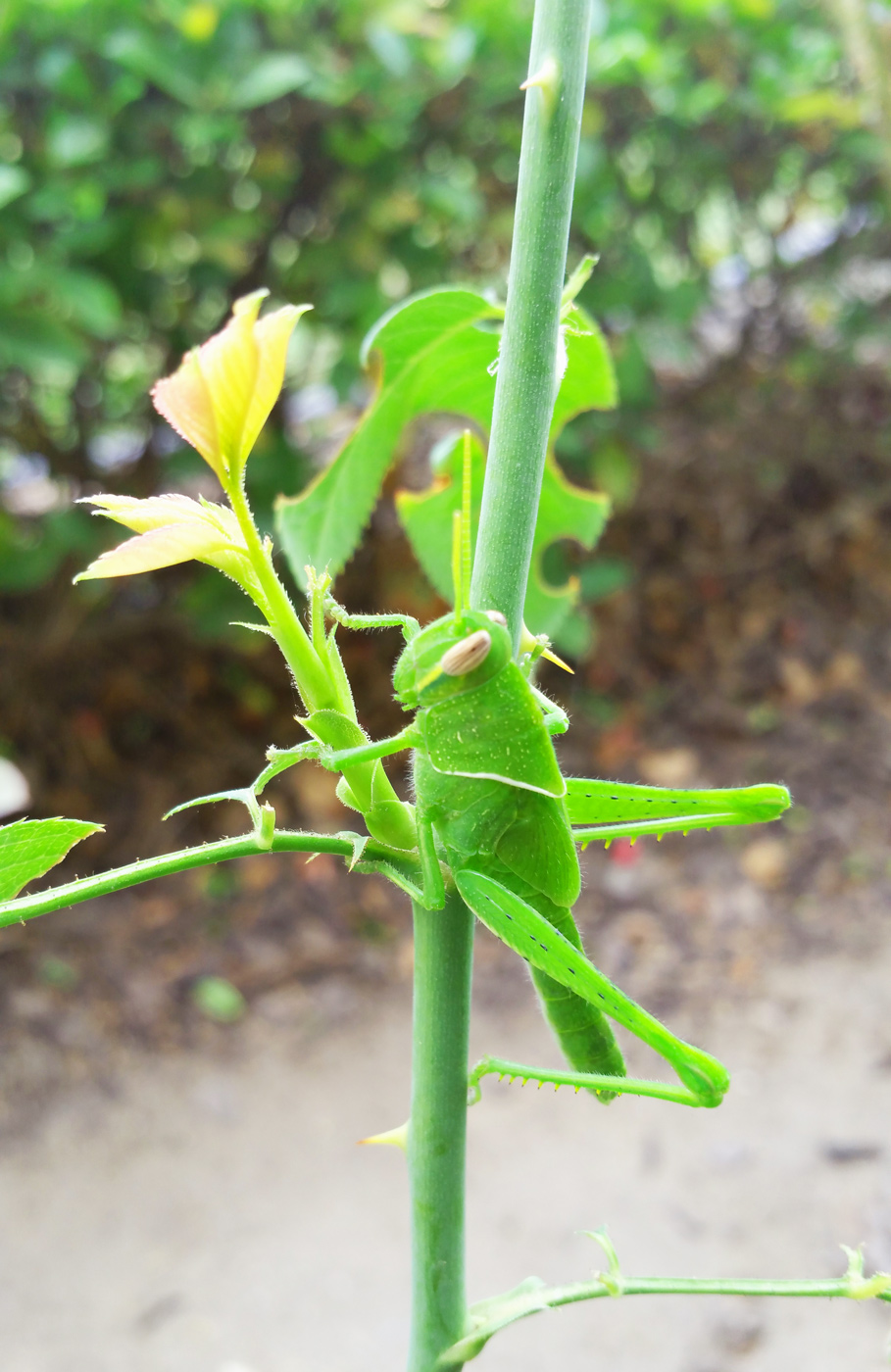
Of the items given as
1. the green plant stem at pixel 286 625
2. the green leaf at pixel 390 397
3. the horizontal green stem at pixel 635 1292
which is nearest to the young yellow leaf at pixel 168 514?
the green plant stem at pixel 286 625

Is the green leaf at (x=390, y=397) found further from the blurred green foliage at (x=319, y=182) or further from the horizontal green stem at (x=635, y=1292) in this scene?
the blurred green foliage at (x=319, y=182)

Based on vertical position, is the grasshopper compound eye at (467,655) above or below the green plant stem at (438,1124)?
above

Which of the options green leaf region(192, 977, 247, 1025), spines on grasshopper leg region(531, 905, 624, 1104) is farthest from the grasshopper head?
green leaf region(192, 977, 247, 1025)

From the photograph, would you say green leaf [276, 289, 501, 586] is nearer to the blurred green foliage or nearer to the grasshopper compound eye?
the grasshopper compound eye

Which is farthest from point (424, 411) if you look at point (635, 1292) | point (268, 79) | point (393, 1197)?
point (393, 1197)

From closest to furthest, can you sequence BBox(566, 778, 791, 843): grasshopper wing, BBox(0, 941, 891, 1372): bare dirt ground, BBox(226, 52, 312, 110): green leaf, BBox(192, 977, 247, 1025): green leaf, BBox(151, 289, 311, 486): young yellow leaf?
BBox(151, 289, 311, 486): young yellow leaf
BBox(566, 778, 791, 843): grasshopper wing
BBox(0, 941, 891, 1372): bare dirt ground
BBox(226, 52, 312, 110): green leaf
BBox(192, 977, 247, 1025): green leaf

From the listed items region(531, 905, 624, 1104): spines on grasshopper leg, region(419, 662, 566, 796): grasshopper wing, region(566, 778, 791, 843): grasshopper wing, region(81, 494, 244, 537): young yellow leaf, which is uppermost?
region(81, 494, 244, 537): young yellow leaf

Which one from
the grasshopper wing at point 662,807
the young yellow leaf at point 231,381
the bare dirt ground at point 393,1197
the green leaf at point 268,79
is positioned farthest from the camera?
the green leaf at point 268,79
